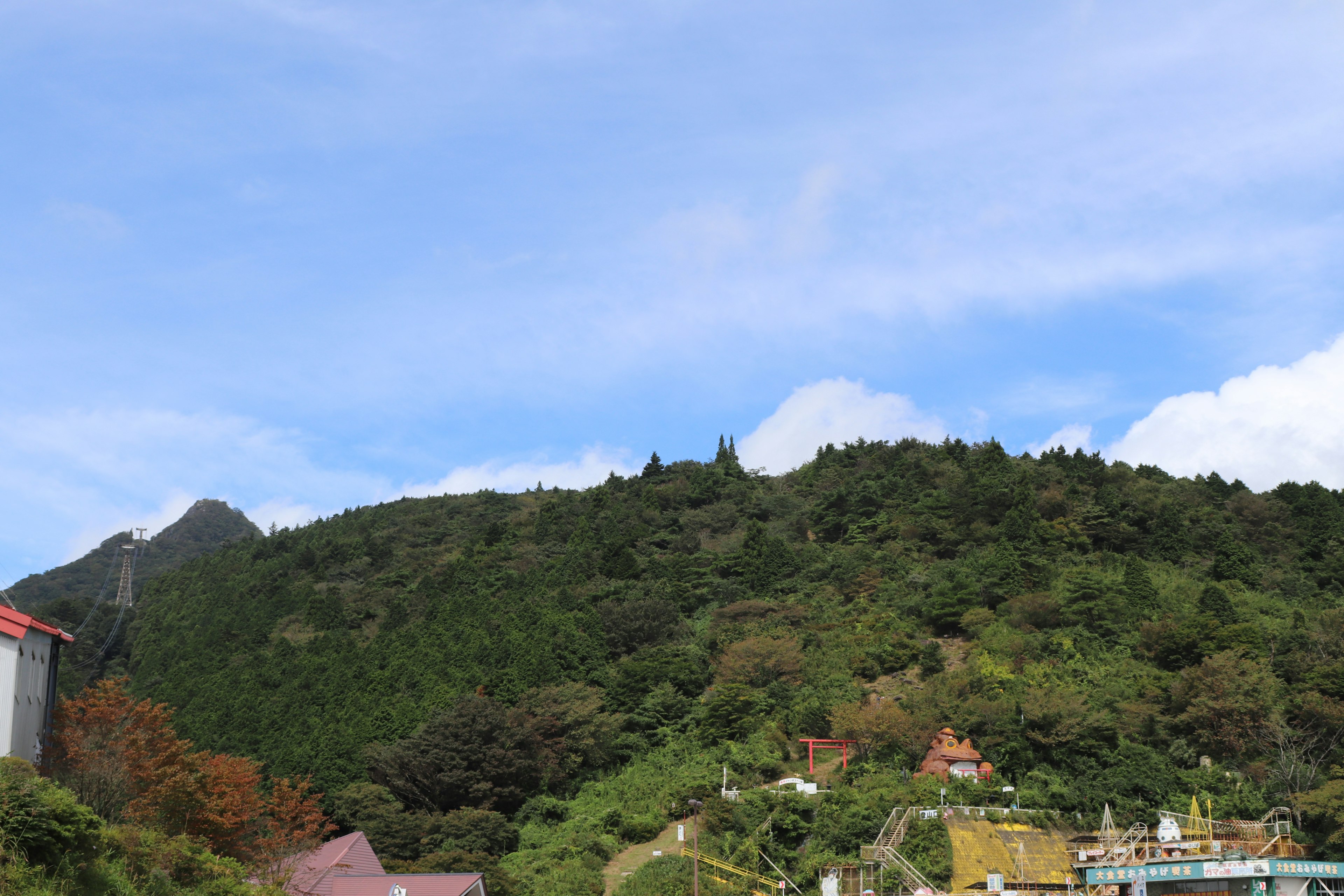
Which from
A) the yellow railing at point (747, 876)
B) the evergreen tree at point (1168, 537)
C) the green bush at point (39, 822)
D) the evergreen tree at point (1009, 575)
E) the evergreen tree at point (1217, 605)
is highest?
the evergreen tree at point (1168, 537)

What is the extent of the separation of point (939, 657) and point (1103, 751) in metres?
10.3

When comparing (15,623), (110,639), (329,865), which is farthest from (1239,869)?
(110,639)

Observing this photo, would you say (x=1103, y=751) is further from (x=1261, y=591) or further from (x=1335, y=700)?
(x=1261, y=591)

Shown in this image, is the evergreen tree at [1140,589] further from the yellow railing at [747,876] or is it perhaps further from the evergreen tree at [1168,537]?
the yellow railing at [747,876]

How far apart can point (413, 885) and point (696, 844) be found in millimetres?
7348

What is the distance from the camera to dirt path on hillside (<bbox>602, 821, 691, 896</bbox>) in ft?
112

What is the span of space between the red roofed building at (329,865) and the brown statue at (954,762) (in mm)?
17351

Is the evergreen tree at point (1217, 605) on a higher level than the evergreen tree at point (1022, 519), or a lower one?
lower

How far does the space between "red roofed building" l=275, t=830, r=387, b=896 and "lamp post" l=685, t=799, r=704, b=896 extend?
7.97 m

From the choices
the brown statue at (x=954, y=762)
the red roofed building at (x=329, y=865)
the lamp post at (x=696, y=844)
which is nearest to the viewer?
the red roofed building at (x=329, y=865)

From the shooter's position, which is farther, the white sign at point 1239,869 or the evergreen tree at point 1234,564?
the evergreen tree at point 1234,564

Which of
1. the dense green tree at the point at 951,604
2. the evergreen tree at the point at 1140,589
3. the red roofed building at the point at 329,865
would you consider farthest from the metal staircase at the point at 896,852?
the evergreen tree at the point at 1140,589

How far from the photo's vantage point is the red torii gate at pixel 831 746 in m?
39.9

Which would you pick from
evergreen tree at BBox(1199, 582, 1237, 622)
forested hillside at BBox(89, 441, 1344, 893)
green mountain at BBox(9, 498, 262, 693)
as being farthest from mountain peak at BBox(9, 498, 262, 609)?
evergreen tree at BBox(1199, 582, 1237, 622)
